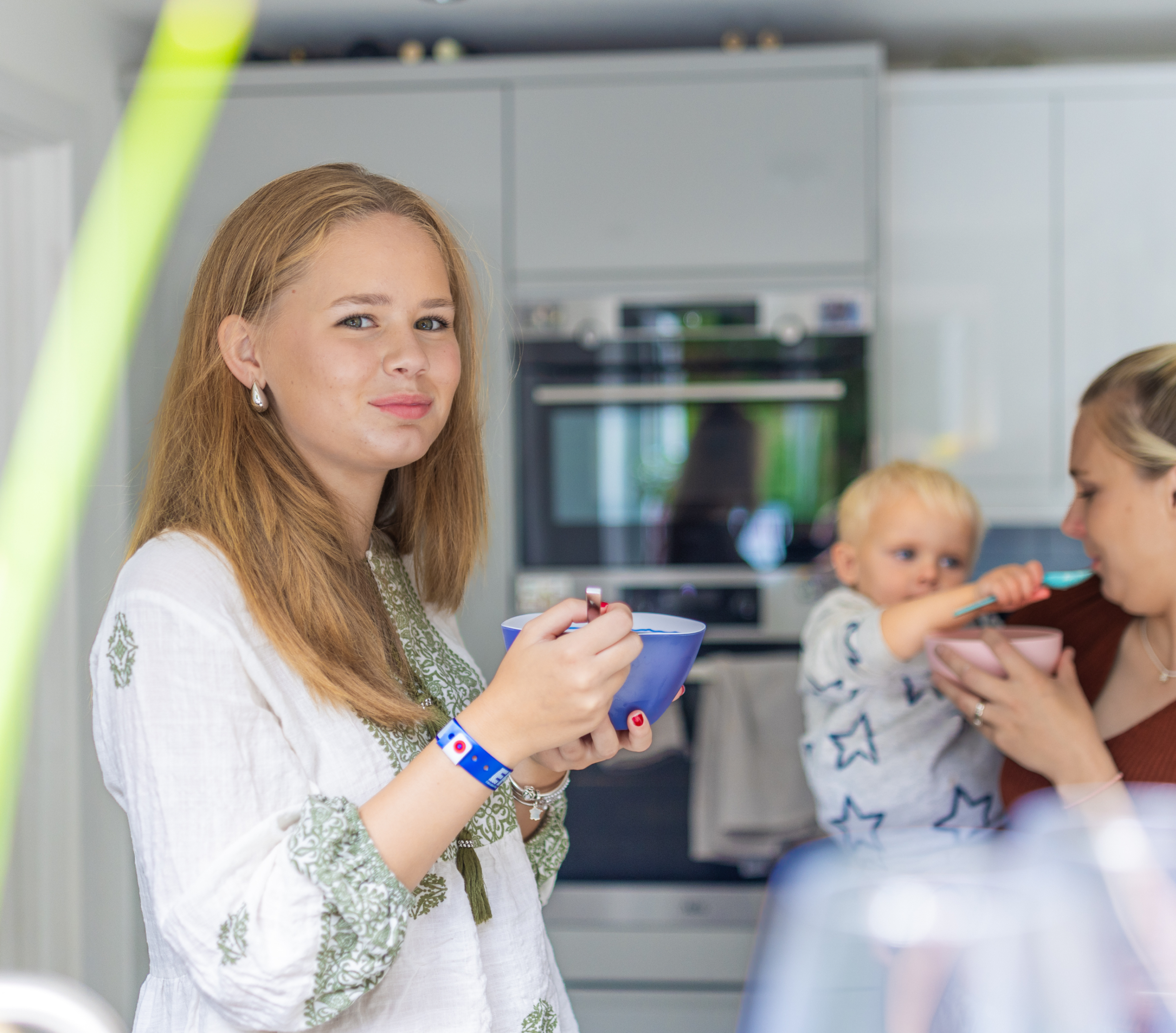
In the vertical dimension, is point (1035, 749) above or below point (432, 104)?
below

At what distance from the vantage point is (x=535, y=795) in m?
0.99

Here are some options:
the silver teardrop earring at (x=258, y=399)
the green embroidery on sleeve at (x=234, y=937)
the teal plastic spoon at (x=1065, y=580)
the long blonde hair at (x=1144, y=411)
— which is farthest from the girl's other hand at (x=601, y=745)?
the teal plastic spoon at (x=1065, y=580)

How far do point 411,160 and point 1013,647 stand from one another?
1.53m

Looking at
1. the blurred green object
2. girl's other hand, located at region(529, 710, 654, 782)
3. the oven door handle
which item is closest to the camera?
girl's other hand, located at region(529, 710, 654, 782)

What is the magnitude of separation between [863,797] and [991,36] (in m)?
1.81

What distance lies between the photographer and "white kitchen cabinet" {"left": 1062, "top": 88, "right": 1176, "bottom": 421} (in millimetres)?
2186

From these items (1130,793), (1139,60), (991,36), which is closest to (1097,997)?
(1130,793)

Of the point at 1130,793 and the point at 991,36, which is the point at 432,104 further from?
the point at 1130,793

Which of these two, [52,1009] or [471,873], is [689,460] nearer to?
[471,873]

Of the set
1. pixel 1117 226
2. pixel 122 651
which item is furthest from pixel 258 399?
pixel 1117 226

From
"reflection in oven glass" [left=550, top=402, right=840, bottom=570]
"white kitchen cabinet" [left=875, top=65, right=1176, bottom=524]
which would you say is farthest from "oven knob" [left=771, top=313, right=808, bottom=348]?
"white kitchen cabinet" [left=875, top=65, right=1176, bottom=524]

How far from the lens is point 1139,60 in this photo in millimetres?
2477

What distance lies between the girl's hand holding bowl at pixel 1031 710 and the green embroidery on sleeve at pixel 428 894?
70 cm

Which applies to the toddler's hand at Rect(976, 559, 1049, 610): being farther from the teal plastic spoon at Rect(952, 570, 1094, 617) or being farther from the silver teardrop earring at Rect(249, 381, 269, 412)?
the silver teardrop earring at Rect(249, 381, 269, 412)
